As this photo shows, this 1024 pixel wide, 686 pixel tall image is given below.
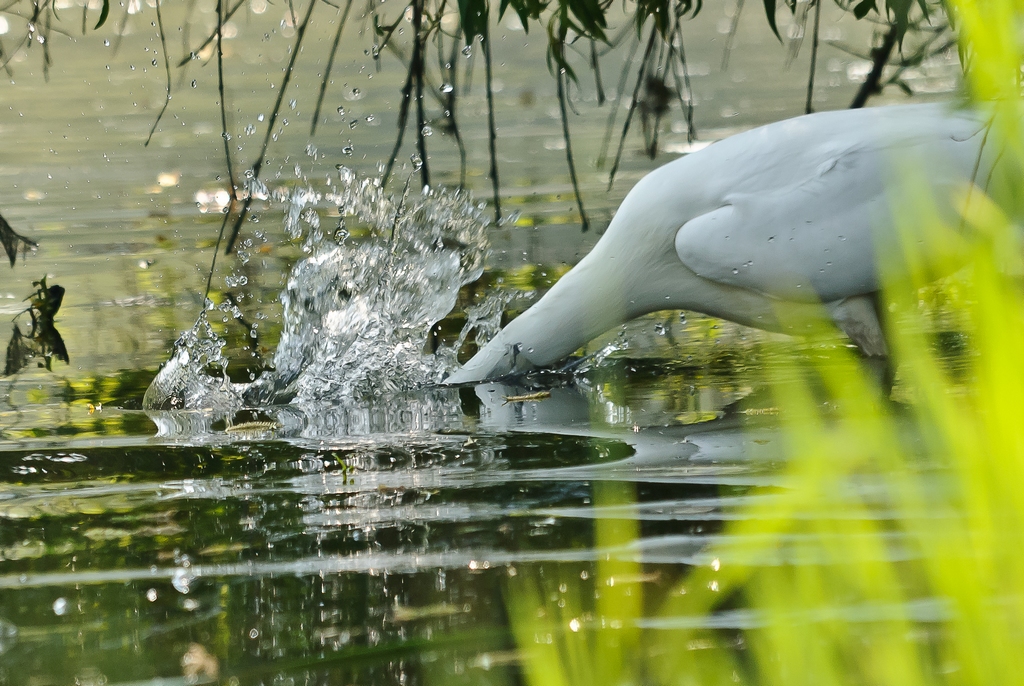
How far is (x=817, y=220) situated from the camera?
3971mm

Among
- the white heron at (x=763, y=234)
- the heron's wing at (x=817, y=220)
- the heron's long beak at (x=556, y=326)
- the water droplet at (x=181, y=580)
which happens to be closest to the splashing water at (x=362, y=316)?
the heron's long beak at (x=556, y=326)

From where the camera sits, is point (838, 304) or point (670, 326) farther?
point (670, 326)

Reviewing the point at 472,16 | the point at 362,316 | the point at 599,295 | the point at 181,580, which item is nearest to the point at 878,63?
the point at 599,295

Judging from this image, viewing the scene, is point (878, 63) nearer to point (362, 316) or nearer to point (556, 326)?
point (556, 326)

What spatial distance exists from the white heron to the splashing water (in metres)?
0.31

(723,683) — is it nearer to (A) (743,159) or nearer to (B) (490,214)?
(A) (743,159)

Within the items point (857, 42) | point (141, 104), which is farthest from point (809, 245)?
point (857, 42)

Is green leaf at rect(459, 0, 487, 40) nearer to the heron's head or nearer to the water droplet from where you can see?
the heron's head

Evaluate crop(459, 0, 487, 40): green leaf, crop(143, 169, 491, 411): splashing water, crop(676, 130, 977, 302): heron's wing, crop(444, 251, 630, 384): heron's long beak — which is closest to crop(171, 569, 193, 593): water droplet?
crop(143, 169, 491, 411): splashing water

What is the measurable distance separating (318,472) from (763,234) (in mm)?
1592

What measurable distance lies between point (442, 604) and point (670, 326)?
2779 millimetres

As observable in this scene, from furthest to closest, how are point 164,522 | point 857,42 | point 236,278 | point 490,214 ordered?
1. point 857,42
2. point 490,214
3. point 236,278
4. point 164,522

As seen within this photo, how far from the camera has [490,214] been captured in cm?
664

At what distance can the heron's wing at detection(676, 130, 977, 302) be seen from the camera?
156 inches
